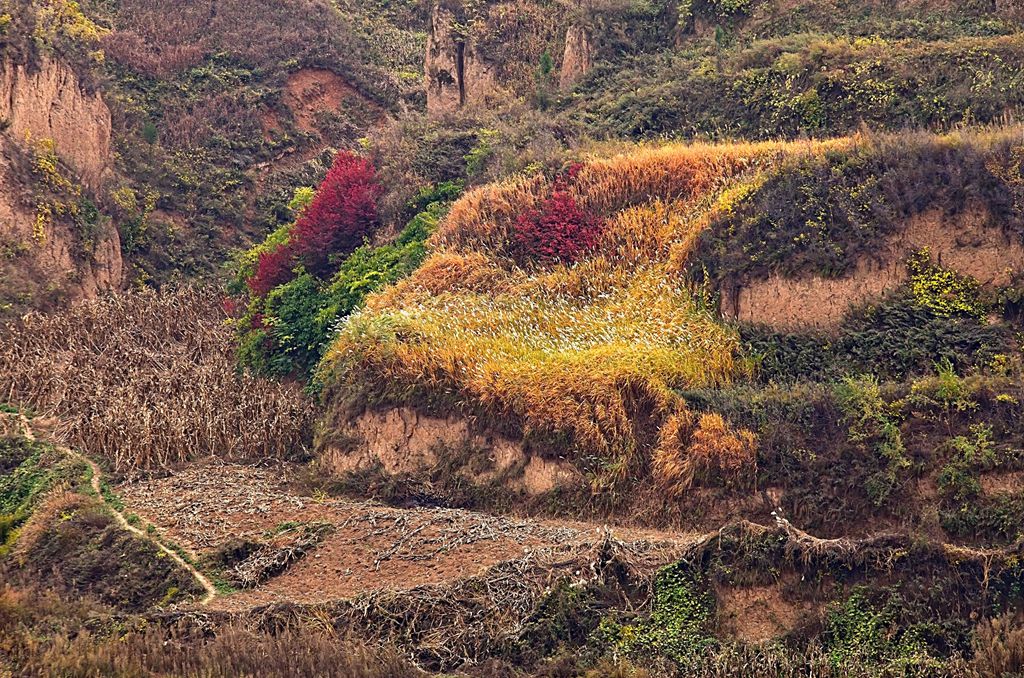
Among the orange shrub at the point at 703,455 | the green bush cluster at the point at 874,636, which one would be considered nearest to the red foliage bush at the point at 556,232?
the orange shrub at the point at 703,455

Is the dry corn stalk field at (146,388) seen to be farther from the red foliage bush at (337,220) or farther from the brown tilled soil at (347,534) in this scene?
the red foliage bush at (337,220)

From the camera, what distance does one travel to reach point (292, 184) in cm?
3266

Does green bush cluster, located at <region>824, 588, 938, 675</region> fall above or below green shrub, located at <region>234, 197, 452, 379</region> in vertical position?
below

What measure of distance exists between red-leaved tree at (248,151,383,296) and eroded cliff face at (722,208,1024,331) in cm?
845

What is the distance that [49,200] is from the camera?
86.5ft

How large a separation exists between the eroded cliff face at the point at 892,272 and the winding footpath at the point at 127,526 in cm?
749

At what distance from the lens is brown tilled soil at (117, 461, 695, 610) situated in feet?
48.5

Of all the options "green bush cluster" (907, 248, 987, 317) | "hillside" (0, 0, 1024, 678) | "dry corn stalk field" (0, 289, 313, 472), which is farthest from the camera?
"dry corn stalk field" (0, 289, 313, 472)

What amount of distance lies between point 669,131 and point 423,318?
22.7ft

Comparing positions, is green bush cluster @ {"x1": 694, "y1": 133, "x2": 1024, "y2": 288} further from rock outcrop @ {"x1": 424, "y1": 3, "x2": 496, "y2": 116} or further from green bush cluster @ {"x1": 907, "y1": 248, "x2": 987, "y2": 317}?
rock outcrop @ {"x1": 424, "y1": 3, "x2": 496, "y2": 116}

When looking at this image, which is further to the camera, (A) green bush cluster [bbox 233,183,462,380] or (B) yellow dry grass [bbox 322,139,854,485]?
(A) green bush cluster [bbox 233,183,462,380]

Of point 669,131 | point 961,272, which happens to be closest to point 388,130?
point 669,131

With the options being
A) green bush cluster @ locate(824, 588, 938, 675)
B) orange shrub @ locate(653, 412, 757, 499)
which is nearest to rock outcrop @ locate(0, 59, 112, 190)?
orange shrub @ locate(653, 412, 757, 499)

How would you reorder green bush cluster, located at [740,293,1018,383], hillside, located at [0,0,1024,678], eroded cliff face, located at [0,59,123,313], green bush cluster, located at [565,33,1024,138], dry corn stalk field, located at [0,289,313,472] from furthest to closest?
eroded cliff face, located at [0,59,123,313] < green bush cluster, located at [565,33,1024,138] < dry corn stalk field, located at [0,289,313,472] < green bush cluster, located at [740,293,1018,383] < hillside, located at [0,0,1024,678]
